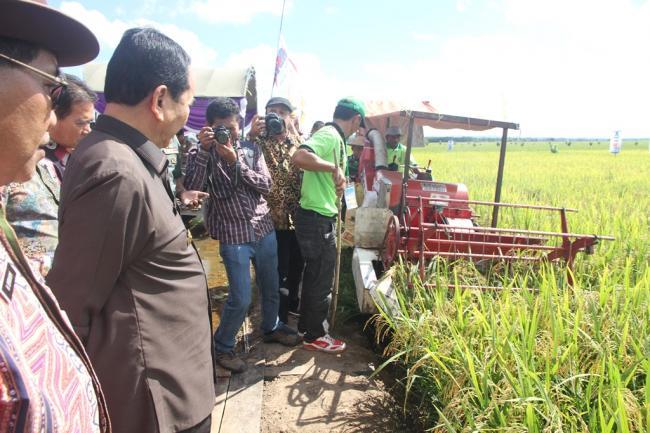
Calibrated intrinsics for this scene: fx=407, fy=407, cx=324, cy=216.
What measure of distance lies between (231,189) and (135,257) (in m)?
1.63

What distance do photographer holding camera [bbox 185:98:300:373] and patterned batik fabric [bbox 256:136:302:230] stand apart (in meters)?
0.43

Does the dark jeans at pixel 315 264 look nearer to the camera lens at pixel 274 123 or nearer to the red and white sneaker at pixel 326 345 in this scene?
the red and white sneaker at pixel 326 345

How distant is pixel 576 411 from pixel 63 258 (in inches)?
80.0

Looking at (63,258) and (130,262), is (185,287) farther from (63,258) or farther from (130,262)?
(63,258)

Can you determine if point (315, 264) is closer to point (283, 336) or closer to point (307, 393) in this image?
point (283, 336)

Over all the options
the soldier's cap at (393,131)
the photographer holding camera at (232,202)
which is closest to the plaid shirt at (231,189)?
the photographer holding camera at (232,202)

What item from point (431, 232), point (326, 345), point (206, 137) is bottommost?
point (326, 345)

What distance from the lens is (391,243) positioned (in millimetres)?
3895

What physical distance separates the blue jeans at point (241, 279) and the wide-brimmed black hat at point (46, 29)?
75.9 inches

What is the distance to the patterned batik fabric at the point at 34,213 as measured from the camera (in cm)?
174

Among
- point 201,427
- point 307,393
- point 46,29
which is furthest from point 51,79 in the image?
point 307,393

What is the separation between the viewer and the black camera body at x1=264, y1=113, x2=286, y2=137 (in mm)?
3219

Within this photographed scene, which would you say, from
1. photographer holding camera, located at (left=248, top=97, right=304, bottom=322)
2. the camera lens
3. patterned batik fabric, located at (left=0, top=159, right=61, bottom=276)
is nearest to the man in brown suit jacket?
patterned batik fabric, located at (left=0, top=159, right=61, bottom=276)

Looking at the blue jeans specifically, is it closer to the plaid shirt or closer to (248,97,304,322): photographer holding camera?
the plaid shirt
